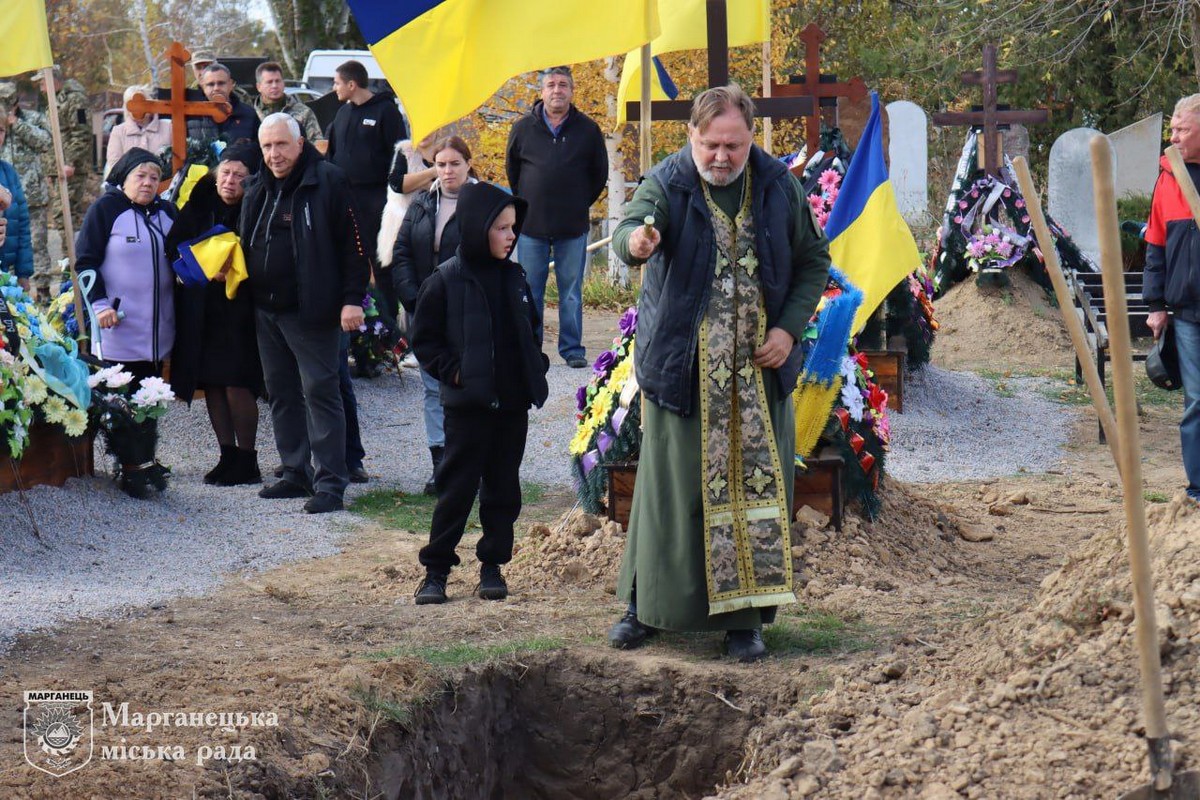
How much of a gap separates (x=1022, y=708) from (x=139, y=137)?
8.33 metres

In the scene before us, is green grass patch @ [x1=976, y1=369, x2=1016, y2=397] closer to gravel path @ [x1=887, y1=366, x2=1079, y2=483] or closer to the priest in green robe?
gravel path @ [x1=887, y1=366, x2=1079, y2=483]

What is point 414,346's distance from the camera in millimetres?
5848

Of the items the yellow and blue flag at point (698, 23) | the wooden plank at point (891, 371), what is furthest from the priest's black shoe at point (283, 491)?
the wooden plank at point (891, 371)

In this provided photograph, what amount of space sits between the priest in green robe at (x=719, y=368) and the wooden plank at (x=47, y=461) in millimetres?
3673

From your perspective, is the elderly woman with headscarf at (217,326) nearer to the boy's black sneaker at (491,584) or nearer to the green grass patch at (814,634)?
the boy's black sneaker at (491,584)

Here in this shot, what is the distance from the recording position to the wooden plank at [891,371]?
1075 cm

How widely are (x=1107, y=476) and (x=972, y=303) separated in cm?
547

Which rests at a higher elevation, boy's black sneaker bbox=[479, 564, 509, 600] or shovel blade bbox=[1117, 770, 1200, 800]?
shovel blade bbox=[1117, 770, 1200, 800]

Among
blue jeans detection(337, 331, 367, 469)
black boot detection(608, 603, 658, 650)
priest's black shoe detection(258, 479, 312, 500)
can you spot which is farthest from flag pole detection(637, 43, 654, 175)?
priest's black shoe detection(258, 479, 312, 500)

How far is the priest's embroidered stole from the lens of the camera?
195 inches

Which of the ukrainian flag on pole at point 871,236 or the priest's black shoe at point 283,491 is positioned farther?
the priest's black shoe at point 283,491

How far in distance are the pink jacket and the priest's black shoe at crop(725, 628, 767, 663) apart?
22.7ft

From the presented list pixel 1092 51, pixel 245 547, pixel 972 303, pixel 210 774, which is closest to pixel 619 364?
pixel 245 547

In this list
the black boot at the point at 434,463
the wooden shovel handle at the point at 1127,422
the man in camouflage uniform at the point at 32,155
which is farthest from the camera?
the man in camouflage uniform at the point at 32,155
